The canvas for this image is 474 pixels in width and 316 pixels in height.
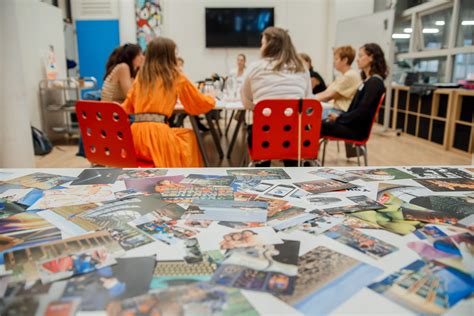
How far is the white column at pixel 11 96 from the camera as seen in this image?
2.16m

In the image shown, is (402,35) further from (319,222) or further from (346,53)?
(319,222)

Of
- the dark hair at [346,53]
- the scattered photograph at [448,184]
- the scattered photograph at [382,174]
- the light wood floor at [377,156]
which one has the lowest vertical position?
the light wood floor at [377,156]

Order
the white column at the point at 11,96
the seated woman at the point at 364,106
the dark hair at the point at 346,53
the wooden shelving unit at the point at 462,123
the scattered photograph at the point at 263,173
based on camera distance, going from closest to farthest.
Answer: the scattered photograph at the point at 263,173, the white column at the point at 11,96, the seated woman at the point at 364,106, the dark hair at the point at 346,53, the wooden shelving unit at the point at 462,123

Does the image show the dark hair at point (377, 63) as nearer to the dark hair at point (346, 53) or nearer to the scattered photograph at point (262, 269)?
the dark hair at point (346, 53)

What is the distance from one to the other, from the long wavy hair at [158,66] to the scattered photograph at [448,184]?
1.61m

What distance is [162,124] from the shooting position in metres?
2.35

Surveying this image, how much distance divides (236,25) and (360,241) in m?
6.90

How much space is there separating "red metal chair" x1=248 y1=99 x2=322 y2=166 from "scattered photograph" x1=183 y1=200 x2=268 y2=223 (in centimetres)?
134

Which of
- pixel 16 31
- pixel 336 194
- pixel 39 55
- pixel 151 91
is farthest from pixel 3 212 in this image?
pixel 39 55

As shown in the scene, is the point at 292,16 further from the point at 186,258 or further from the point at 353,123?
the point at 186,258

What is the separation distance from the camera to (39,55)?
471 cm

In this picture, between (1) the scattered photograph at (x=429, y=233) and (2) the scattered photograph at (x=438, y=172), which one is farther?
(2) the scattered photograph at (x=438, y=172)

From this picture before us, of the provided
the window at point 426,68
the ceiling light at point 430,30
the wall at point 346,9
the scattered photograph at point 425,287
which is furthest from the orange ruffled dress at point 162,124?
the wall at point 346,9

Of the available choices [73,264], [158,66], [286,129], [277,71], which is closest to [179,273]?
[73,264]
